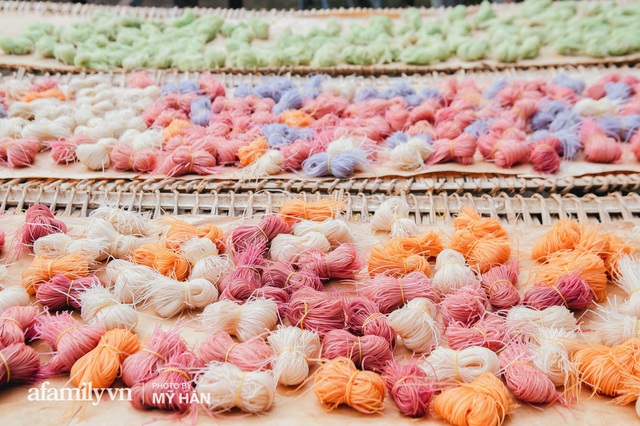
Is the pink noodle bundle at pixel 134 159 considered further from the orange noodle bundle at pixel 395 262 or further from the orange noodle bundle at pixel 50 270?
the orange noodle bundle at pixel 395 262

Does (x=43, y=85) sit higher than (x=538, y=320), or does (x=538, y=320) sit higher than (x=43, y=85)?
(x=43, y=85)

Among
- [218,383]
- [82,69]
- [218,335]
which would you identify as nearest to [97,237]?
[218,335]

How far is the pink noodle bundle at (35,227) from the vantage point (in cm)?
165

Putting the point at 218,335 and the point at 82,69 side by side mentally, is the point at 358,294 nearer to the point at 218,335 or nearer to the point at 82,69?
the point at 218,335

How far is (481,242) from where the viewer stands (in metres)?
1.62

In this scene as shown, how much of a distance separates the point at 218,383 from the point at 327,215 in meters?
0.76

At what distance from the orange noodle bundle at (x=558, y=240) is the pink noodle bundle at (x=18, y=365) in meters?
1.34

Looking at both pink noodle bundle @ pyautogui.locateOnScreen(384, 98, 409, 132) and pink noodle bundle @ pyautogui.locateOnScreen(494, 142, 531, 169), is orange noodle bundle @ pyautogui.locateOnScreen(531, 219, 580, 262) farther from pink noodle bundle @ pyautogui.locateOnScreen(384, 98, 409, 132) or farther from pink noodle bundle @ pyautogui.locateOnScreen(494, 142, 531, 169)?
pink noodle bundle @ pyautogui.locateOnScreen(384, 98, 409, 132)

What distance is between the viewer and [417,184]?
2092mm

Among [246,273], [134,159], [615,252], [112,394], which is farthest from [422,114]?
[112,394]

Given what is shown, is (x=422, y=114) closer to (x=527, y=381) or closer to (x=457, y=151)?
(x=457, y=151)

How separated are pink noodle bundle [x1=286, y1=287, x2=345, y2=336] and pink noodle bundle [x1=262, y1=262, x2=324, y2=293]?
0.09m

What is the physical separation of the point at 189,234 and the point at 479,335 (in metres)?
0.85

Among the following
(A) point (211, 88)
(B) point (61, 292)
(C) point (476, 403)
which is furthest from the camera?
(A) point (211, 88)
